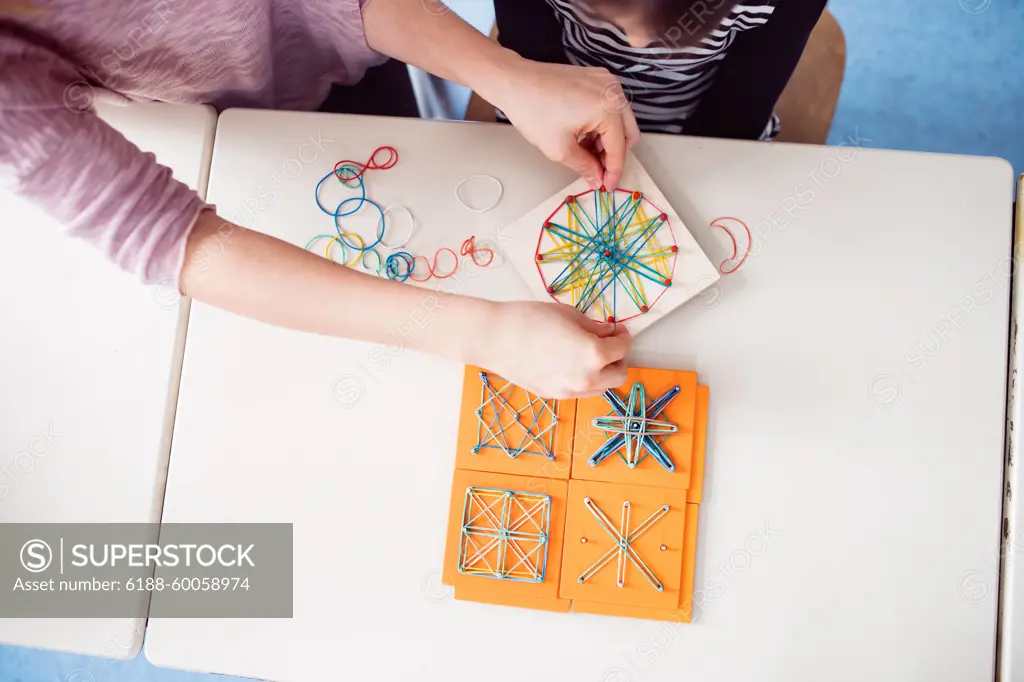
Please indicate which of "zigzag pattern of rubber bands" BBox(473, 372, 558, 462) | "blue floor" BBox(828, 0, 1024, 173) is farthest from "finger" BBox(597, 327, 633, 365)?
"blue floor" BBox(828, 0, 1024, 173)

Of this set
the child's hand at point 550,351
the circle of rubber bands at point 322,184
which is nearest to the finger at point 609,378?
the child's hand at point 550,351

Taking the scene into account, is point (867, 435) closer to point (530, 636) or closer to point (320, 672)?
point (530, 636)

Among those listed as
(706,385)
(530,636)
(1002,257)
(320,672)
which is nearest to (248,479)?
(320,672)

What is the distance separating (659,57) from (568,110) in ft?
0.63

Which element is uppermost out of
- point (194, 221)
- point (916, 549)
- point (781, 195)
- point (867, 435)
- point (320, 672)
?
point (781, 195)

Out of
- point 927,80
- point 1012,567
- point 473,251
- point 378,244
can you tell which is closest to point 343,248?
point 378,244

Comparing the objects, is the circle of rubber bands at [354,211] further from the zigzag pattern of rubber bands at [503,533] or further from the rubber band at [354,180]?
the zigzag pattern of rubber bands at [503,533]

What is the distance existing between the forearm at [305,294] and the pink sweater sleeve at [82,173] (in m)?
0.02

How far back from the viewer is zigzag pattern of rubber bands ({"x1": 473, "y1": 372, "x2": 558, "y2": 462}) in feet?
2.52

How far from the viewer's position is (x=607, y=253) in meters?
0.79

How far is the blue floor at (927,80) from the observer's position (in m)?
1.36

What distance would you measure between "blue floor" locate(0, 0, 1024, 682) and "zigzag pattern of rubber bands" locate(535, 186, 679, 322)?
81cm

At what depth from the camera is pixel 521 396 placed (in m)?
0.77

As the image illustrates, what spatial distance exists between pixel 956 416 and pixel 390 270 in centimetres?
60
